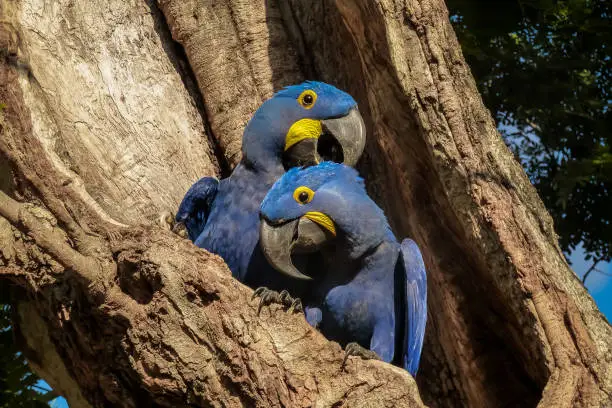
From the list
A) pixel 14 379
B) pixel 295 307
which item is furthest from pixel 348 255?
pixel 14 379

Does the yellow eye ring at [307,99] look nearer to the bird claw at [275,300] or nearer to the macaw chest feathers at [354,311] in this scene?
the macaw chest feathers at [354,311]

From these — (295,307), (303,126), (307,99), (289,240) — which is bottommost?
(295,307)

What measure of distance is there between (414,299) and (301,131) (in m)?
1.01

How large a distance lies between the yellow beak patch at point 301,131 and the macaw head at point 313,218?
36cm

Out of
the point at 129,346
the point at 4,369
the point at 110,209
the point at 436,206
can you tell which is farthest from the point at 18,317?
the point at 436,206

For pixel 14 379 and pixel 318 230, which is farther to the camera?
pixel 14 379

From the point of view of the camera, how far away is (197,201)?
3.93m

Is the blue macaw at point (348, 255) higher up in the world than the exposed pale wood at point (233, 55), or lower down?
lower down

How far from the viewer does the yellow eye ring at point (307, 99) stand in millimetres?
3875

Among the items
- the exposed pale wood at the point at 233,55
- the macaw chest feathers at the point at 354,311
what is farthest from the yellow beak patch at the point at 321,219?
the exposed pale wood at the point at 233,55

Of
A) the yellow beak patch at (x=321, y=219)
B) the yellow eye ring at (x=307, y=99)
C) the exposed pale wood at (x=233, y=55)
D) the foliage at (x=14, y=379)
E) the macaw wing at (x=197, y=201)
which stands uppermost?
the exposed pale wood at (x=233, y=55)

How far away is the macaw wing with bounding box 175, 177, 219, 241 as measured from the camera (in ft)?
12.8

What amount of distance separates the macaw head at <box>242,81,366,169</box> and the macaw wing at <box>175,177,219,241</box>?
0.79ft

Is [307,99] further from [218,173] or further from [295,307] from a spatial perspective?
[295,307]
